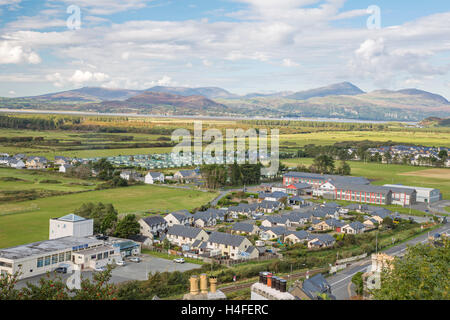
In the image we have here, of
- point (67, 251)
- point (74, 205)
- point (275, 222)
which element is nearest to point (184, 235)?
point (67, 251)

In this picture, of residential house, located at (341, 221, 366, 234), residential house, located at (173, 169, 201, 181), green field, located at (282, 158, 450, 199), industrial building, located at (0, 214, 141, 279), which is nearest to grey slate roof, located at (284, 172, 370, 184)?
green field, located at (282, 158, 450, 199)

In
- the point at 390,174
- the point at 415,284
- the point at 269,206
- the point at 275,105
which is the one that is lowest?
the point at 269,206

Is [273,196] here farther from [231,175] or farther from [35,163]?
[35,163]

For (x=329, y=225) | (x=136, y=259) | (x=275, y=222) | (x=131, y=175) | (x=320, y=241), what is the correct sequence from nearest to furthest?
(x=136, y=259) < (x=320, y=241) < (x=329, y=225) < (x=275, y=222) < (x=131, y=175)

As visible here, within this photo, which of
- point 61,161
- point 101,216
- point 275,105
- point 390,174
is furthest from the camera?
point 275,105

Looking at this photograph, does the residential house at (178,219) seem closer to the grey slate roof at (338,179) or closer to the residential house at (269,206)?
the residential house at (269,206)

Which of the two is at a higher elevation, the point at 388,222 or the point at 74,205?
the point at 74,205
